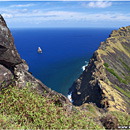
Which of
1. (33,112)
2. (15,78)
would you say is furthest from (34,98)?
(15,78)

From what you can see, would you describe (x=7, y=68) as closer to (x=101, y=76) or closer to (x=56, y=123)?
(x=56, y=123)

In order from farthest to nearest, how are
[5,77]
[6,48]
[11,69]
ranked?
[11,69] < [6,48] < [5,77]

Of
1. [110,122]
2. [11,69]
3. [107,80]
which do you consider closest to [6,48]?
[11,69]

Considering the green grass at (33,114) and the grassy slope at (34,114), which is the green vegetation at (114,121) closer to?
the grassy slope at (34,114)

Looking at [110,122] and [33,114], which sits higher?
[33,114]

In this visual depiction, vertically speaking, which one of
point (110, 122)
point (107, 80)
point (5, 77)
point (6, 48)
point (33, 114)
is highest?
point (6, 48)

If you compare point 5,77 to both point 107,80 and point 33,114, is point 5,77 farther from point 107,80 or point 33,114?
point 107,80

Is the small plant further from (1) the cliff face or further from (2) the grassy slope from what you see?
(1) the cliff face
